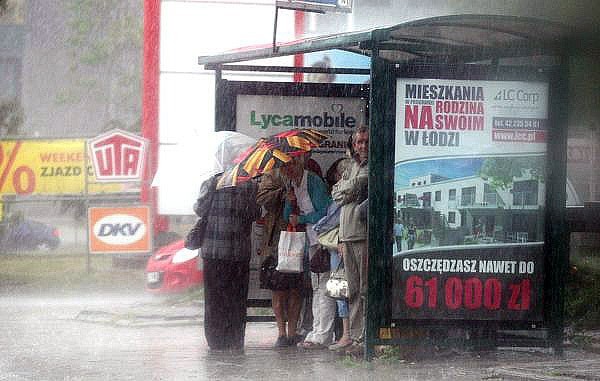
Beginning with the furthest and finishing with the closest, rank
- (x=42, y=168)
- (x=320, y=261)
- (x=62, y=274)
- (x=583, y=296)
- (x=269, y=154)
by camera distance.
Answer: (x=42, y=168)
(x=62, y=274)
(x=583, y=296)
(x=320, y=261)
(x=269, y=154)

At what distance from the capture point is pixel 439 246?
9.54m

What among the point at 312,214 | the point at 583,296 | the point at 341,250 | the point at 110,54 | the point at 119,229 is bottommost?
the point at 583,296

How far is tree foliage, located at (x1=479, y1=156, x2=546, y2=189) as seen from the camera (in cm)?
959

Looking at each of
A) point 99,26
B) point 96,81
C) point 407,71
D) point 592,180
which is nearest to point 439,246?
point 407,71

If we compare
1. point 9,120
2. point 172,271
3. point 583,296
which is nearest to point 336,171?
point 583,296

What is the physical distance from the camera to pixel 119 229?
1717 cm

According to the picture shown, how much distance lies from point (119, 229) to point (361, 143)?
778 centimetres

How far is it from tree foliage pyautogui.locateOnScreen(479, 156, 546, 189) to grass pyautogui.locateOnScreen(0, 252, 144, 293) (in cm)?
841

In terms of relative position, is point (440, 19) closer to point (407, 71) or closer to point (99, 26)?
point (407, 71)

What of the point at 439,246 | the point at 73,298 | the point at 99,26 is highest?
the point at 99,26

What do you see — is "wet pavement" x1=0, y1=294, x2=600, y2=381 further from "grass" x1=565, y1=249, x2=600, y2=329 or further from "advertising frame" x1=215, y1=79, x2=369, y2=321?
"grass" x1=565, y1=249, x2=600, y2=329

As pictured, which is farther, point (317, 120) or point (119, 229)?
point (119, 229)

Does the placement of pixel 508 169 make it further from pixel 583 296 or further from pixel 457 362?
pixel 583 296

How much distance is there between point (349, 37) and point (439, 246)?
1.65 meters
